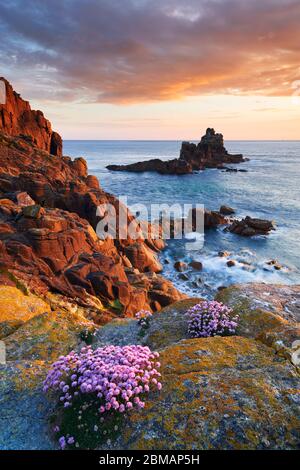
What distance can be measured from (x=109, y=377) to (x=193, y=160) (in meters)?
172

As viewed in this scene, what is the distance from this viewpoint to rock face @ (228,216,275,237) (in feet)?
205

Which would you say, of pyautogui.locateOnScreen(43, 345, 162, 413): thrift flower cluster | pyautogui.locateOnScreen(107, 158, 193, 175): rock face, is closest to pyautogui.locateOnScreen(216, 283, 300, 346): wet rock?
pyautogui.locateOnScreen(43, 345, 162, 413): thrift flower cluster

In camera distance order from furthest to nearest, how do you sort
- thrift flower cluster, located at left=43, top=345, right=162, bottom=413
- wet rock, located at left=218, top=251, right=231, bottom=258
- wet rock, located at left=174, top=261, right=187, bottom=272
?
wet rock, located at left=218, top=251, right=231, bottom=258 → wet rock, located at left=174, top=261, right=187, bottom=272 → thrift flower cluster, located at left=43, top=345, right=162, bottom=413

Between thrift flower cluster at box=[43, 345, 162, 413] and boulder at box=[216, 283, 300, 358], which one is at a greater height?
thrift flower cluster at box=[43, 345, 162, 413]

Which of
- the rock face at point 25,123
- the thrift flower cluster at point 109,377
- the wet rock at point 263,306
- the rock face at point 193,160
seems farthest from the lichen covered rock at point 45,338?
the rock face at point 193,160

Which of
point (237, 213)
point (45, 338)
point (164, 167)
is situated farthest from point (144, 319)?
point (164, 167)

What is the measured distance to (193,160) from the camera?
565ft

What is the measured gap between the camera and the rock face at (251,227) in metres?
62.4

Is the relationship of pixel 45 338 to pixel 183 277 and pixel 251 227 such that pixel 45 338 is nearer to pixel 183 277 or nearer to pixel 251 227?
pixel 183 277

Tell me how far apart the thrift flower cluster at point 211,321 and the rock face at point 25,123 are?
248 ft

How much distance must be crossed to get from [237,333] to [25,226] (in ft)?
70.9

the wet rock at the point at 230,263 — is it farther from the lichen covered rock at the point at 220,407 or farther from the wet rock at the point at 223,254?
the lichen covered rock at the point at 220,407

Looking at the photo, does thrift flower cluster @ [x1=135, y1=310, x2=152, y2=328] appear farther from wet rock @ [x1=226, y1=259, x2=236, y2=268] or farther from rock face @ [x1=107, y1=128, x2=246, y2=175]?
rock face @ [x1=107, y1=128, x2=246, y2=175]

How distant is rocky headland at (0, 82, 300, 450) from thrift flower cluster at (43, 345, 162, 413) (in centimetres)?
33
